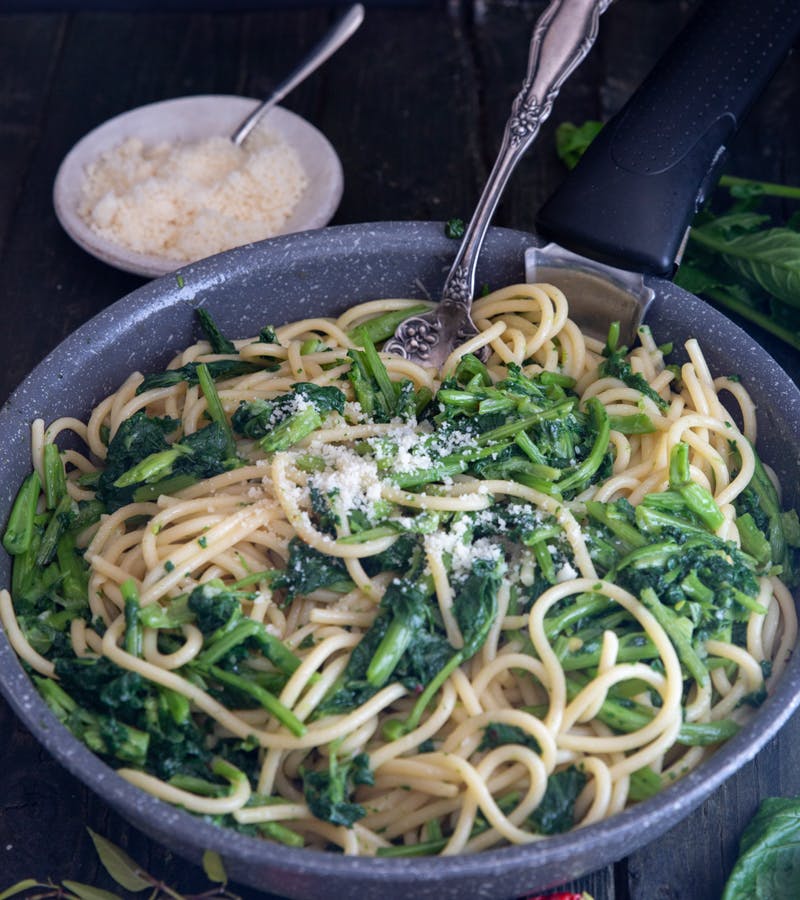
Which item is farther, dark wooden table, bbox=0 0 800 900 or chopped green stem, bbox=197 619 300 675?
dark wooden table, bbox=0 0 800 900

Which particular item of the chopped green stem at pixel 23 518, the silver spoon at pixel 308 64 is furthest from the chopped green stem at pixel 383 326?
the silver spoon at pixel 308 64

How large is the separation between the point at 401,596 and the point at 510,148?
183 centimetres

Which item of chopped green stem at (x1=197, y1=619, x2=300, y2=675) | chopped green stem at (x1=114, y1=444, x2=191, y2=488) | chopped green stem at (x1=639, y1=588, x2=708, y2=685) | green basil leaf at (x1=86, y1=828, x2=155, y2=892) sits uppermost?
chopped green stem at (x1=639, y1=588, x2=708, y2=685)

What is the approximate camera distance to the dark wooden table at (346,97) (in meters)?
5.45

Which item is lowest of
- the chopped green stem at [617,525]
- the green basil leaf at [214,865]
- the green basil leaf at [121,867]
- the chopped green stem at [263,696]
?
the green basil leaf at [121,867]

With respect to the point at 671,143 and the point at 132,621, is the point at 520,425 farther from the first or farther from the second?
the point at 132,621

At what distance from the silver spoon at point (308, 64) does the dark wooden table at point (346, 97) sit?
17.2 inches

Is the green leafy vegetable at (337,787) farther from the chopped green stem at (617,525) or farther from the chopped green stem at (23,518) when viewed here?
the chopped green stem at (23,518)

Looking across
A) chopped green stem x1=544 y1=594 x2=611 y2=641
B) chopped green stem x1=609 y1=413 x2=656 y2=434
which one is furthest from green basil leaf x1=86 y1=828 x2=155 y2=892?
chopped green stem x1=609 y1=413 x2=656 y2=434

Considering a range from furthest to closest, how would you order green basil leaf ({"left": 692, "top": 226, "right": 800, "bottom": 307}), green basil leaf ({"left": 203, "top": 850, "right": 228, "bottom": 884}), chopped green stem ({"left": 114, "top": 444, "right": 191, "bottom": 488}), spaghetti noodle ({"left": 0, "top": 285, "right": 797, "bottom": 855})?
1. green basil leaf ({"left": 692, "top": 226, "right": 800, "bottom": 307})
2. chopped green stem ({"left": 114, "top": 444, "right": 191, "bottom": 488})
3. spaghetti noodle ({"left": 0, "top": 285, "right": 797, "bottom": 855})
4. green basil leaf ({"left": 203, "top": 850, "right": 228, "bottom": 884})

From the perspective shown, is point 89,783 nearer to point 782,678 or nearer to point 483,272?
point 782,678

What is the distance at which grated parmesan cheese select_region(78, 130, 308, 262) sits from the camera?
5.06m

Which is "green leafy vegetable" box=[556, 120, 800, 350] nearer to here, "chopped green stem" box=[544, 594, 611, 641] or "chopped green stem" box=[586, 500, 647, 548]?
"chopped green stem" box=[586, 500, 647, 548]

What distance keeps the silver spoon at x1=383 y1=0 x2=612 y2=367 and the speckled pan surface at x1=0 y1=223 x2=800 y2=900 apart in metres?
0.16
